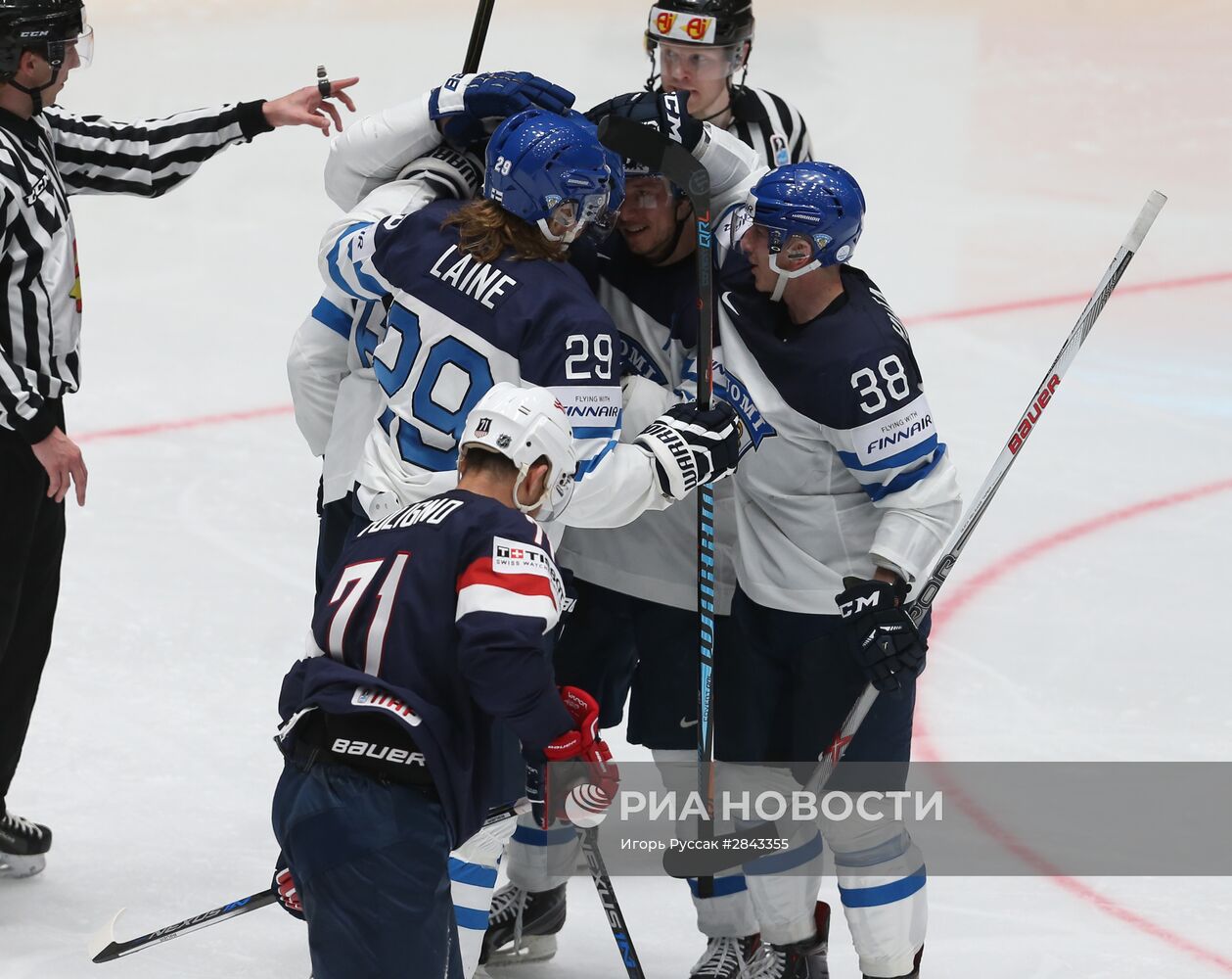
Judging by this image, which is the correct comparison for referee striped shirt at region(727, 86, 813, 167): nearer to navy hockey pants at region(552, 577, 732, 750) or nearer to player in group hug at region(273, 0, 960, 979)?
player in group hug at region(273, 0, 960, 979)

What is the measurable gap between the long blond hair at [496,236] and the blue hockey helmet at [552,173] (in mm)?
18

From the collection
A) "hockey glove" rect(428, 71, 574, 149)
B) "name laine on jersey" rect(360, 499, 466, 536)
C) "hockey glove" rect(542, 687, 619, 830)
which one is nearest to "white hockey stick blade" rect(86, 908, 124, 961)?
"hockey glove" rect(542, 687, 619, 830)

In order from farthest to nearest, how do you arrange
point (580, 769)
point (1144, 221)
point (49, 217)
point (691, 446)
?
point (49, 217)
point (691, 446)
point (1144, 221)
point (580, 769)

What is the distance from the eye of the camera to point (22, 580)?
10.1 ft

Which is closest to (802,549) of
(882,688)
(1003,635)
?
(882,688)

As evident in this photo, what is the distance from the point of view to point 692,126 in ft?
9.15

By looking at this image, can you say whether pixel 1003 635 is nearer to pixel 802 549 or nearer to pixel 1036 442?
pixel 1036 442

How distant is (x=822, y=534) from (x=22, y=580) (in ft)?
4.67

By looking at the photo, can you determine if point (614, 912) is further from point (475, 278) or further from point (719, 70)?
point (719, 70)

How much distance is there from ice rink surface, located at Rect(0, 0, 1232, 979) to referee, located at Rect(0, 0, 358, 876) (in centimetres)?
45

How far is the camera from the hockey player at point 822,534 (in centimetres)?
259

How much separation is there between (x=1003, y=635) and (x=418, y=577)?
7.84ft

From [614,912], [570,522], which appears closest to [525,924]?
[614,912]

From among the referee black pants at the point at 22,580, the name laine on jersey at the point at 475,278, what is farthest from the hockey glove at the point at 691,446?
the referee black pants at the point at 22,580
